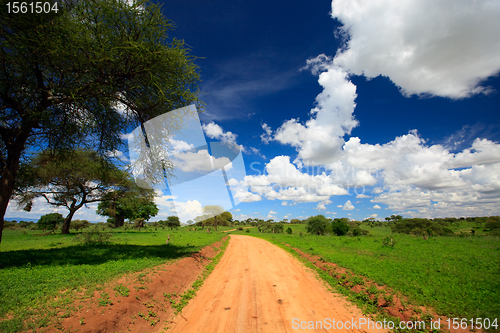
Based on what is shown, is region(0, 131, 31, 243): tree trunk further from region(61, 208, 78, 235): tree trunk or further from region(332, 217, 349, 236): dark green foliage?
region(332, 217, 349, 236): dark green foliage

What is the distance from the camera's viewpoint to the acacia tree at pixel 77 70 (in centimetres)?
705

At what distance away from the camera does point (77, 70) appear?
315 inches

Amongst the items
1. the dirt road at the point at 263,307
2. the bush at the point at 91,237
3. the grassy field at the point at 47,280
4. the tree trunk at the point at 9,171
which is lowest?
the dirt road at the point at 263,307

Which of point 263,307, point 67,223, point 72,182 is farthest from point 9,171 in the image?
point 67,223

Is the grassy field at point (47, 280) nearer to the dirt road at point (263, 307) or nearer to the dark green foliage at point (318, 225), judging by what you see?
the dirt road at point (263, 307)

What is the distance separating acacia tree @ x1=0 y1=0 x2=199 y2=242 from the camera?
7055mm

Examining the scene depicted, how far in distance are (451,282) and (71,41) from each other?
57.0 ft

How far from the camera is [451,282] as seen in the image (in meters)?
7.92

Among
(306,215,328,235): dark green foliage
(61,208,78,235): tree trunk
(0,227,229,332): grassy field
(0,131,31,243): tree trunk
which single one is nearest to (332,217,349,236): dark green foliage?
(306,215,328,235): dark green foliage

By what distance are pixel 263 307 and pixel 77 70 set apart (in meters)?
11.4

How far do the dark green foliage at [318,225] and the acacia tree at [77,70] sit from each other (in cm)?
5259

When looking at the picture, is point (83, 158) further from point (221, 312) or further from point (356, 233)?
point (356, 233)

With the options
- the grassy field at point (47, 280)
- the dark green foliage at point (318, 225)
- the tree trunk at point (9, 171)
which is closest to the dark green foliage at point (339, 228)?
the dark green foliage at point (318, 225)

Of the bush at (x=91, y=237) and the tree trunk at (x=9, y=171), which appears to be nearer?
the tree trunk at (x=9, y=171)
